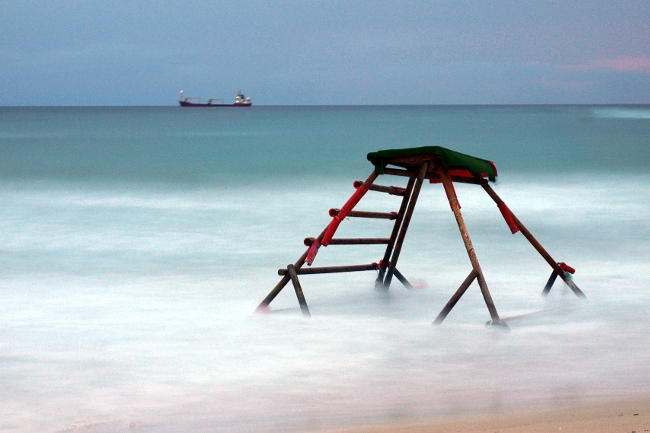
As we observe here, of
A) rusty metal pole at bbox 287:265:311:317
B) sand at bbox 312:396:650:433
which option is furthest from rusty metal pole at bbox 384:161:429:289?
sand at bbox 312:396:650:433

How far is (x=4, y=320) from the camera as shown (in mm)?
7320

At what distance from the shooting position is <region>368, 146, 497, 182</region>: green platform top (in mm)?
6733

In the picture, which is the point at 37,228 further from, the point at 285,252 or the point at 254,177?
the point at 254,177

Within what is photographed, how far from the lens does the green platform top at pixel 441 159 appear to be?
6.73 m

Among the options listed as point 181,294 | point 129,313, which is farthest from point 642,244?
point 129,313

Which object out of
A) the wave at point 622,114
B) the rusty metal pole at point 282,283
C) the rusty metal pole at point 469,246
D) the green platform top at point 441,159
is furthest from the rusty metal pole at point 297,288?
the wave at point 622,114

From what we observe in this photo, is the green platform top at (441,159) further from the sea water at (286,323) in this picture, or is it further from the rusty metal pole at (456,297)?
the sea water at (286,323)

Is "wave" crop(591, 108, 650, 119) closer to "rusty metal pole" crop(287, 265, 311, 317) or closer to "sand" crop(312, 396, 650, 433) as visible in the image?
"rusty metal pole" crop(287, 265, 311, 317)

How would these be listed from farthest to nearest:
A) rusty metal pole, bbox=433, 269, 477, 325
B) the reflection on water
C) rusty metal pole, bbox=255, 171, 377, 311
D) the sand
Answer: rusty metal pole, bbox=255, 171, 377, 311
rusty metal pole, bbox=433, 269, 477, 325
the reflection on water
the sand

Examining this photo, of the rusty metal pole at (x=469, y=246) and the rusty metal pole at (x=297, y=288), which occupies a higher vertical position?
the rusty metal pole at (x=469, y=246)

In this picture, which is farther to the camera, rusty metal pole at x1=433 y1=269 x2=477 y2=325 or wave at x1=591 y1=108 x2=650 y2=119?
wave at x1=591 y1=108 x2=650 y2=119

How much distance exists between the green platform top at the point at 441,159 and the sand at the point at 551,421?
225 cm

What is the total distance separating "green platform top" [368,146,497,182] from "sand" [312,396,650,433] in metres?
2.25

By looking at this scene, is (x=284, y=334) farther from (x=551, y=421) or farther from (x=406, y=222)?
(x=551, y=421)
